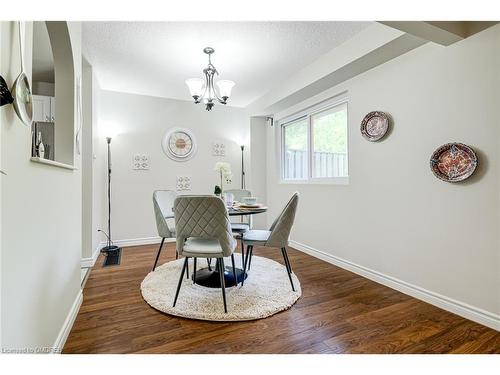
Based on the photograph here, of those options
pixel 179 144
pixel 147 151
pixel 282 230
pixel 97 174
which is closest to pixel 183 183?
pixel 179 144

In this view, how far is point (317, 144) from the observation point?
3.65 metres

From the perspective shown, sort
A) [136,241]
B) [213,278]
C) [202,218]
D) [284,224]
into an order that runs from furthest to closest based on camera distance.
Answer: [136,241]
[213,278]
[284,224]
[202,218]

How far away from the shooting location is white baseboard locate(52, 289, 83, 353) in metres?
1.44

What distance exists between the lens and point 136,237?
158 inches

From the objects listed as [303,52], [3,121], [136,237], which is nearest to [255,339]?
[3,121]

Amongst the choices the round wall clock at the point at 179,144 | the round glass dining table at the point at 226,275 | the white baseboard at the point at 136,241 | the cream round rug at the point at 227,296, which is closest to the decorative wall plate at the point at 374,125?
the round glass dining table at the point at 226,275

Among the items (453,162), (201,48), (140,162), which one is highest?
(201,48)

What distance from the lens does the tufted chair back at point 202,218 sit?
183 centimetres

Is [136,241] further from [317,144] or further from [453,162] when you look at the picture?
[453,162]

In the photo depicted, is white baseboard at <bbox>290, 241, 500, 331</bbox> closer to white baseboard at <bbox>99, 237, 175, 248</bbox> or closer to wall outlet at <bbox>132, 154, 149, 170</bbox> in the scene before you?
white baseboard at <bbox>99, 237, 175, 248</bbox>

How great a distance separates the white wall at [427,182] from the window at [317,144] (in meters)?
0.24

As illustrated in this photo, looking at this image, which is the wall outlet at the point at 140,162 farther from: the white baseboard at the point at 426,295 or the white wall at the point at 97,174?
the white baseboard at the point at 426,295

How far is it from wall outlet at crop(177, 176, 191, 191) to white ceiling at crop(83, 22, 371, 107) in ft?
4.85

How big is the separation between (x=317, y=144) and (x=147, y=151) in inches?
104
